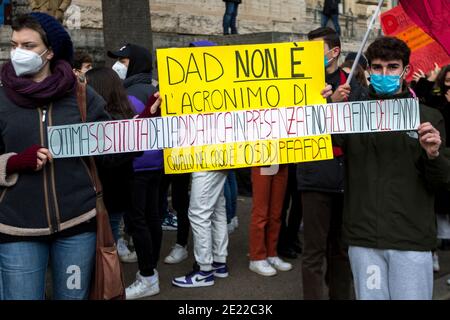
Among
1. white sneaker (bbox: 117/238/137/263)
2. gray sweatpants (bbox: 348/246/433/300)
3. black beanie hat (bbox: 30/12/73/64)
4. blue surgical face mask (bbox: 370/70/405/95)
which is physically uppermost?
black beanie hat (bbox: 30/12/73/64)

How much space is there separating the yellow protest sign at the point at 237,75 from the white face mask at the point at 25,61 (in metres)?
0.72

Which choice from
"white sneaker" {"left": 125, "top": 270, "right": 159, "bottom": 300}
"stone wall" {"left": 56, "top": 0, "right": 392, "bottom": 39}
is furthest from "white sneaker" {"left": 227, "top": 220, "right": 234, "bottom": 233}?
"stone wall" {"left": 56, "top": 0, "right": 392, "bottom": 39}

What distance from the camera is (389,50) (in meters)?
3.04

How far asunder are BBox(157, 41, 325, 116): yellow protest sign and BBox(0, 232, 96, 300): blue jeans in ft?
3.04

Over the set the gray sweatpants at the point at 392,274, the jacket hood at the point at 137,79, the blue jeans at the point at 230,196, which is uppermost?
the jacket hood at the point at 137,79

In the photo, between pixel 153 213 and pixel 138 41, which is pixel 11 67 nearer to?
pixel 153 213

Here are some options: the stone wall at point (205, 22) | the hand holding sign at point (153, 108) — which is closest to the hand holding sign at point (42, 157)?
the hand holding sign at point (153, 108)

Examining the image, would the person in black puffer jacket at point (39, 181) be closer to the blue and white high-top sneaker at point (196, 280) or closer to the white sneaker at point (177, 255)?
the blue and white high-top sneaker at point (196, 280)

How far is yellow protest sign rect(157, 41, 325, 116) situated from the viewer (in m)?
3.35

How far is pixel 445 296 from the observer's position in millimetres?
4957

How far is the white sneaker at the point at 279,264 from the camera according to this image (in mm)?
5469

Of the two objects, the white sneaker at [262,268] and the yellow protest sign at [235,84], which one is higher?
the yellow protest sign at [235,84]

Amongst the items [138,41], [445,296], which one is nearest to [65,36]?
[445,296]

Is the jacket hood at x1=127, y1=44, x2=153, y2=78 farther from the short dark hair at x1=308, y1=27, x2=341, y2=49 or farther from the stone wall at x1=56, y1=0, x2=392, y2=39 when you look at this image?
the stone wall at x1=56, y1=0, x2=392, y2=39
